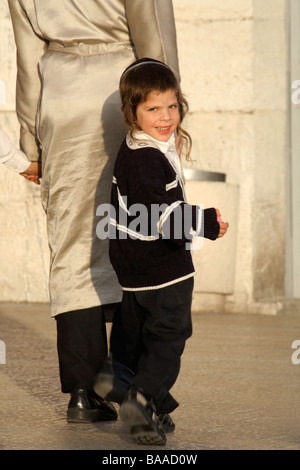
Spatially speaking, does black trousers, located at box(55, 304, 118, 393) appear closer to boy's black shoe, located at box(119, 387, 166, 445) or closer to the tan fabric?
the tan fabric

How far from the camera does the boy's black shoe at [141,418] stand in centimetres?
296

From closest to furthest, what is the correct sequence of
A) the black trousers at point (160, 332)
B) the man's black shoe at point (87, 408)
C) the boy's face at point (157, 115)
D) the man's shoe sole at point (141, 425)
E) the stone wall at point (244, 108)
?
the man's shoe sole at point (141, 425)
the black trousers at point (160, 332)
the boy's face at point (157, 115)
the man's black shoe at point (87, 408)
the stone wall at point (244, 108)

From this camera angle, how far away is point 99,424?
3395 mm

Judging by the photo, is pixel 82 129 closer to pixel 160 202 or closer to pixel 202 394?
pixel 160 202

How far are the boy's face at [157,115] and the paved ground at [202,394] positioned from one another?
3.24 feet

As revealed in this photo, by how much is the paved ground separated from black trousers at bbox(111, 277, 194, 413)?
19 cm

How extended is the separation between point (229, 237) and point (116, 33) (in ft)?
10.5

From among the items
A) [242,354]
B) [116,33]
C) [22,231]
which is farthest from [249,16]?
[116,33]

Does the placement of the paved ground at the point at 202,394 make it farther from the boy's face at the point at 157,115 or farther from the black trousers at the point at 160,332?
the boy's face at the point at 157,115

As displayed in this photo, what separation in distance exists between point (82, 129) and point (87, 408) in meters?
0.97

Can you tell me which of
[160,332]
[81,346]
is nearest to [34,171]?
[81,346]

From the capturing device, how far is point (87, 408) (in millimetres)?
3389

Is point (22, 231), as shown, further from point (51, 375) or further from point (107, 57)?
point (107, 57)

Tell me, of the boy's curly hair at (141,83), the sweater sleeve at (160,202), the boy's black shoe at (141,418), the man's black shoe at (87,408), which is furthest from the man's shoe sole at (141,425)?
the boy's curly hair at (141,83)
